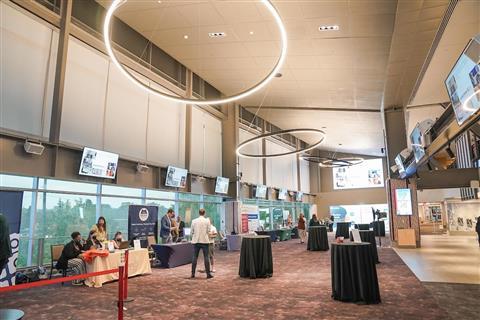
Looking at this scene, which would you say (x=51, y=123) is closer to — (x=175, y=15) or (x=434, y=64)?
(x=175, y=15)

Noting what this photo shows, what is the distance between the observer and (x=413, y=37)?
768 centimetres

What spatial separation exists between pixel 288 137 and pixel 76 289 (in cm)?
1950

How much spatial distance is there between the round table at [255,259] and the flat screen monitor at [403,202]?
25.7 feet

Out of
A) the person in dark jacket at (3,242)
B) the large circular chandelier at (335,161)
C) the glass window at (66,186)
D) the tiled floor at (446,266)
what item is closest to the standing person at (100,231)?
the glass window at (66,186)

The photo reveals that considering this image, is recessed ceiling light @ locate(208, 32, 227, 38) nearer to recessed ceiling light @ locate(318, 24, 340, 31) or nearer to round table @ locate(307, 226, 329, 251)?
recessed ceiling light @ locate(318, 24, 340, 31)

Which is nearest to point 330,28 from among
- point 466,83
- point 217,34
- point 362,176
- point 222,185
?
point 217,34

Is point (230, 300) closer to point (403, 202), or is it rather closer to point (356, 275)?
point (356, 275)

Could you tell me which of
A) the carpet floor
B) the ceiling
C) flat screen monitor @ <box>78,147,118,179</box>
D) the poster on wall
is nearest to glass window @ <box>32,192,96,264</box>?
flat screen monitor @ <box>78,147,118,179</box>

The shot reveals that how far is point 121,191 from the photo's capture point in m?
10.4

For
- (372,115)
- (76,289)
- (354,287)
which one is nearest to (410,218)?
(372,115)

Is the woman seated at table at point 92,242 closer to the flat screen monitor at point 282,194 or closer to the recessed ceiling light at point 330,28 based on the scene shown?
the recessed ceiling light at point 330,28

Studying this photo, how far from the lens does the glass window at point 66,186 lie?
26.6 ft

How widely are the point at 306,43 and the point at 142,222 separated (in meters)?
7.00

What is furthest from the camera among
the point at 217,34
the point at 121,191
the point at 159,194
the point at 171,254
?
the point at 159,194
